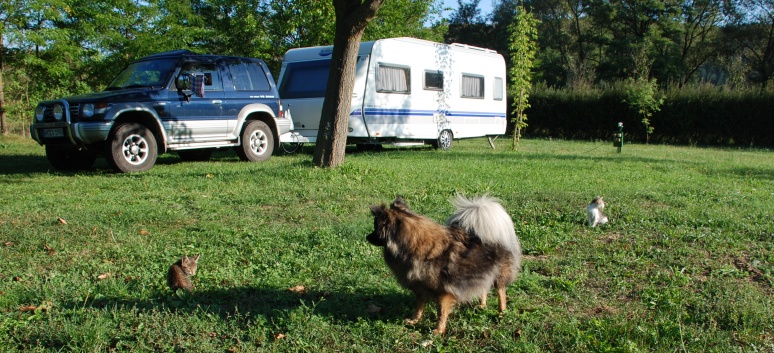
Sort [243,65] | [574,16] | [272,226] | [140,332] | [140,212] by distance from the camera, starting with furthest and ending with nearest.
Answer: [574,16] < [243,65] < [140,212] < [272,226] < [140,332]

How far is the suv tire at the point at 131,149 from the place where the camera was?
9.64 m

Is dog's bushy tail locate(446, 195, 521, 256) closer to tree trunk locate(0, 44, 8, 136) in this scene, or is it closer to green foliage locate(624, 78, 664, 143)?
tree trunk locate(0, 44, 8, 136)

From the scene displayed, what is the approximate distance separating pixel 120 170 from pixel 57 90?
33.3ft

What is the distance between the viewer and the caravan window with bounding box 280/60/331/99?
1395 centimetres

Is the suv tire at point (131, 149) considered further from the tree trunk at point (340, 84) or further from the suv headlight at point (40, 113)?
the tree trunk at point (340, 84)

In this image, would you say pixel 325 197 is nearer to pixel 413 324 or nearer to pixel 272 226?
pixel 272 226

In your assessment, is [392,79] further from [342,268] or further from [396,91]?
[342,268]

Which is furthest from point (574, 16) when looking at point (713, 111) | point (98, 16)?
point (98, 16)

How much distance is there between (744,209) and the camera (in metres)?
6.52

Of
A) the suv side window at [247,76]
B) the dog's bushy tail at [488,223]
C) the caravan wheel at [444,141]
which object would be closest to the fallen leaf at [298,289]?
the dog's bushy tail at [488,223]

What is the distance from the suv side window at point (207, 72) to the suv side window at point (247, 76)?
396 millimetres

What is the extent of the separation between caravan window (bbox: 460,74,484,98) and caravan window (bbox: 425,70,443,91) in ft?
3.99

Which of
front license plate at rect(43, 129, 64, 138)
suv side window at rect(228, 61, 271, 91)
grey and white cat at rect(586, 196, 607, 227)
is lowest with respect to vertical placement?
grey and white cat at rect(586, 196, 607, 227)

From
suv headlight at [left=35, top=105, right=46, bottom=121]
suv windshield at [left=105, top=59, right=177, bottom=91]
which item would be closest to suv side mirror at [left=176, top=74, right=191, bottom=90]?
suv windshield at [left=105, top=59, right=177, bottom=91]
